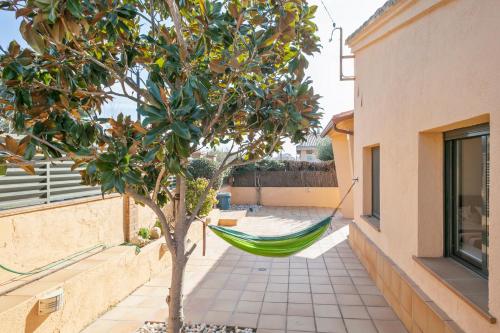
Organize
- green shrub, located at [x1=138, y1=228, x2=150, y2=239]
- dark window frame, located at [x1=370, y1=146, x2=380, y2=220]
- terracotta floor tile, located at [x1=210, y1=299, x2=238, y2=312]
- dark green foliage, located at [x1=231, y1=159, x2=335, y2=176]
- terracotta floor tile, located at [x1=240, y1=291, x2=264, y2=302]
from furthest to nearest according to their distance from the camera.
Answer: dark green foliage, located at [x1=231, y1=159, x2=335, y2=176] < green shrub, located at [x1=138, y1=228, x2=150, y2=239] < dark window frame, located at [x1=370, y1=146, x2=380, y2=220] < terracotta floor tile, located at [x1=240, y1=291, x2=264, y2=302] < terracotta floor tile, located at [x1=210, y1=299, x2=238, y2=312]

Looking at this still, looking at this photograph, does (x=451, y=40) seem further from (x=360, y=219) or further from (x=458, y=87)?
(x=360, y=219)

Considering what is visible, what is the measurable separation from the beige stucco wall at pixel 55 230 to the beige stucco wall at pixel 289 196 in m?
11.1

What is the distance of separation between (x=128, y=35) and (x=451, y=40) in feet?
10.8

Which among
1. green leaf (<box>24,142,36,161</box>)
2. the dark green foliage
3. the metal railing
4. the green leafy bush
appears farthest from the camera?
the green leafy bush

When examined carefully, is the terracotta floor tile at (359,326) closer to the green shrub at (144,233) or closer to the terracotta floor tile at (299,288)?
the terracotta floor tile at (299,288)

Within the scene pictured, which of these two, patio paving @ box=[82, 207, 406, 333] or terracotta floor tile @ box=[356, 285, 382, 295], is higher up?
terracotta floor tile @ box=[356, 285, 382, 295]

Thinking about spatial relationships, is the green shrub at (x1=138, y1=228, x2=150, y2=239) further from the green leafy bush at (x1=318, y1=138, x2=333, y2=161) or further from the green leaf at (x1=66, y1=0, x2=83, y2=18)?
the green leafy bush at (x1=318, y1=138, x2=333, y2=161)

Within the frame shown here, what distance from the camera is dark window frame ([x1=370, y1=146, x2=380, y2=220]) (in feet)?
23.1

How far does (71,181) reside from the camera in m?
5.61

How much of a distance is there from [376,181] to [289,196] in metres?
10.0

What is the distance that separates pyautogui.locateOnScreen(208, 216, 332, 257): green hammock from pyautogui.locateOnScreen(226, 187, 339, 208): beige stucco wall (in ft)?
39.0

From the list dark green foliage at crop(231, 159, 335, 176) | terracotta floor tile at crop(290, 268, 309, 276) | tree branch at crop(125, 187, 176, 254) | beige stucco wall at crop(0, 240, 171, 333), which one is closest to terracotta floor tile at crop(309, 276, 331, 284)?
terracotta floor tile at crop(290, 268, 309, 276)

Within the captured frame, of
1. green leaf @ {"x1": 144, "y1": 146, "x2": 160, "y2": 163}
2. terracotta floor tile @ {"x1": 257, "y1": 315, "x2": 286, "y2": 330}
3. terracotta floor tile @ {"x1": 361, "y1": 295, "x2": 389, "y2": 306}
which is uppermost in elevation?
green leaf @ {"x1": 144, "y1": 146, "x2": 160, "y2": 163}

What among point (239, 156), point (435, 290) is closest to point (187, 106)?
point (239, 156)
